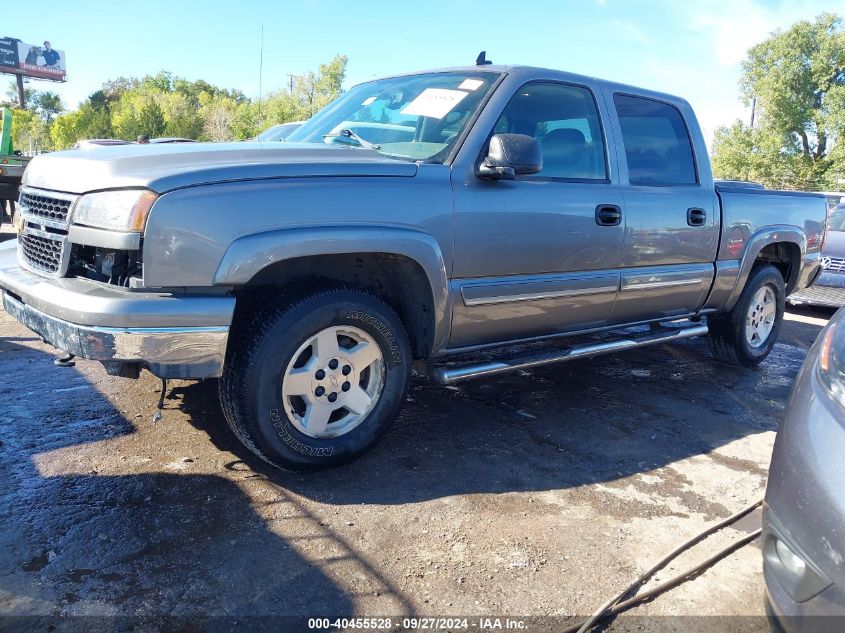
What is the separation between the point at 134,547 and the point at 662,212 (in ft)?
11.4

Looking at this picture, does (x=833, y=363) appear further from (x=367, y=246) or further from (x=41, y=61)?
(x=41, y=61)

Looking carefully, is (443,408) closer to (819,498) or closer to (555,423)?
A: (555,423)

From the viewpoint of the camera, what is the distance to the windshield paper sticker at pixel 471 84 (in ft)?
11.9

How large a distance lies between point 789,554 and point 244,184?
2.24 m

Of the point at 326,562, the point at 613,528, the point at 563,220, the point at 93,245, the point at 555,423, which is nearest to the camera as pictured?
the point at 326,562

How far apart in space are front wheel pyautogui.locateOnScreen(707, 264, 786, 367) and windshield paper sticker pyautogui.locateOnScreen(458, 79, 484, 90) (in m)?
2.90

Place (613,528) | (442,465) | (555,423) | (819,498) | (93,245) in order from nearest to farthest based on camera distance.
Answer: (819,498) < (93,245) < (613,528) < (442,465) < (555,423)

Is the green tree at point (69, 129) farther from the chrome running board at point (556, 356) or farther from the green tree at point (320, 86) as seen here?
the chrome running board at point (556, 356)

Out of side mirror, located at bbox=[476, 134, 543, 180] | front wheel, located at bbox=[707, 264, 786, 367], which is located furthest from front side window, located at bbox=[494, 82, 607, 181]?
front wheel, located at bbox=[707, 264, 786, 367]

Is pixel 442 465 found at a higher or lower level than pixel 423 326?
lower

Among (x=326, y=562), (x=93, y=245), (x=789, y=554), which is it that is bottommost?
(x=326, y=562)

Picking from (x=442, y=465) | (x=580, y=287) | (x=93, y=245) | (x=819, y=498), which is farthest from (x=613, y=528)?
(x=93, y=245)

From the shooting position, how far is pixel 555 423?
3.92 m

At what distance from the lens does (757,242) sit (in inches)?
195
